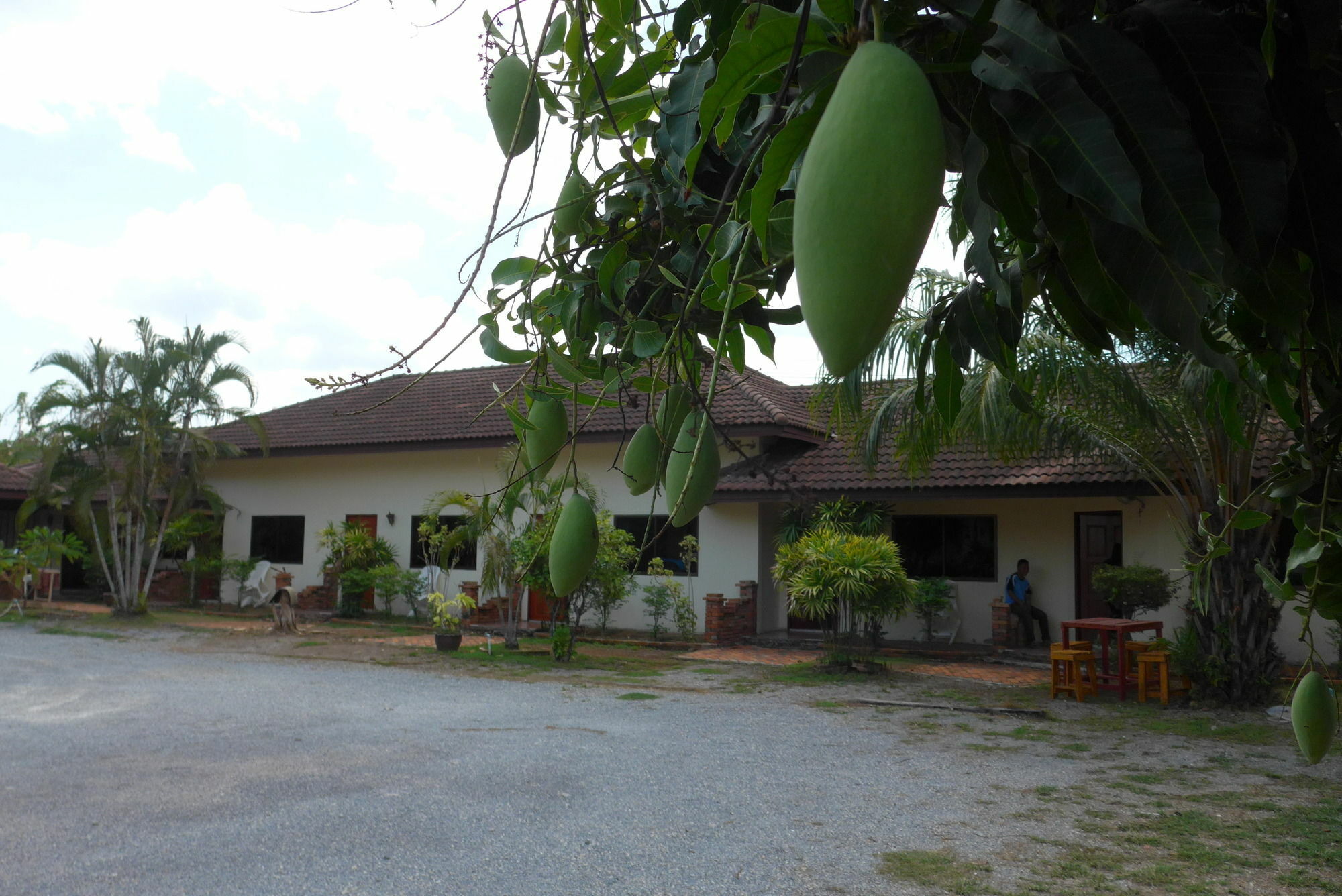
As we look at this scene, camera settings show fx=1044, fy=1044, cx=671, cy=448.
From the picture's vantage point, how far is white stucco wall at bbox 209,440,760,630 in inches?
604

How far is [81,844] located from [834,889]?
3.91m

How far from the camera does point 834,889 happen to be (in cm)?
483

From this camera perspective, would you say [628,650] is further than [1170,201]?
Yes

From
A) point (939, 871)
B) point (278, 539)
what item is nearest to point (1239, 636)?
point (939, 871)

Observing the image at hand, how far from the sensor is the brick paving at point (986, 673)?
11.4 m

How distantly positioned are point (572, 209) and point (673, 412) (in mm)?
514

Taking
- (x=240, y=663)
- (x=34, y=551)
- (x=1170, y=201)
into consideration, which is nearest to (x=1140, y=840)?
(x=1170, y=201)

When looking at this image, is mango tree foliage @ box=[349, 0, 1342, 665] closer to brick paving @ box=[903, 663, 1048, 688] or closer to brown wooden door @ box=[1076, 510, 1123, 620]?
brick paving @ box=[903, 663, 1048, 688]

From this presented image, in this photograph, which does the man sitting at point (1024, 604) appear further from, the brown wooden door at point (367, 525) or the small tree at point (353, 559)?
the brown wooden door at point (367, 525)

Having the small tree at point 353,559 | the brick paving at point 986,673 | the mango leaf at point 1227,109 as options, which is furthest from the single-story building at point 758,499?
the mango leaf at point 1227,109

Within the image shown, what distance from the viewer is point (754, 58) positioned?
697 mm

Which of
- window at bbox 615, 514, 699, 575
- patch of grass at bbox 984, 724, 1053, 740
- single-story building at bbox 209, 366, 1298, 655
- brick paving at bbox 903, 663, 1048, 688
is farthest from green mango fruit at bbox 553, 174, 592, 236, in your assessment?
window at bbox 615, 514, 699, 575

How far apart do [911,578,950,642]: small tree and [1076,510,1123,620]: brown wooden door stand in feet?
5.58

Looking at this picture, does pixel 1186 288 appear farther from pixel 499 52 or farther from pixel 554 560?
pixel 499 52
